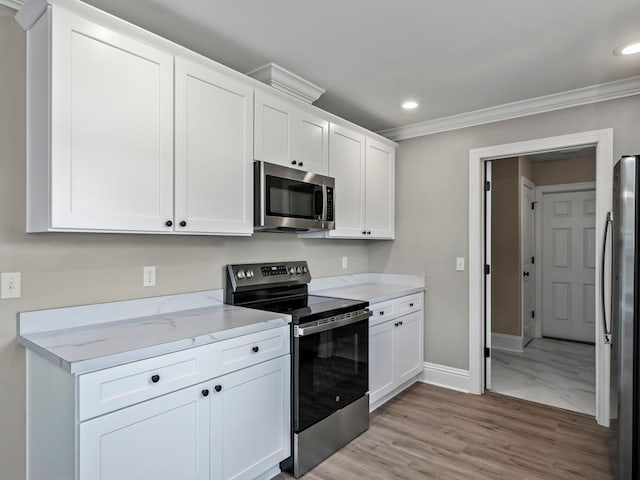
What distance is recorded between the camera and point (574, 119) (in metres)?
3.04

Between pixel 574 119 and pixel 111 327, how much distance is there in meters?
3.54

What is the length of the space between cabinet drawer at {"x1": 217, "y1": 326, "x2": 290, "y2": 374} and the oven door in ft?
0.34

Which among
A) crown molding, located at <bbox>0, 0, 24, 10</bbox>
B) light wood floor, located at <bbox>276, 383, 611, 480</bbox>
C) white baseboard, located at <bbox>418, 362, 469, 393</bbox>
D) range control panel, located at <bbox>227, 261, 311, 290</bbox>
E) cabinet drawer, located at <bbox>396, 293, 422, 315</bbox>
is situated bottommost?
light wood floor, located at <bbox>276, 383, 611, 480</bbox>

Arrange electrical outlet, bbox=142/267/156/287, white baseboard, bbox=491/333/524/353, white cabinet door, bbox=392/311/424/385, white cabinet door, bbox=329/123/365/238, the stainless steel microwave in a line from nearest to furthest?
electrical outlet, bbox=142/267/156/287 → the stainless steel microwave → white cabinet door, bbox=329/123/365/238 → white cabinet door, bbox=392/311/424/385 → white baseboard, bbox=491/333/524/353

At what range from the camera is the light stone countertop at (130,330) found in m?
1.47

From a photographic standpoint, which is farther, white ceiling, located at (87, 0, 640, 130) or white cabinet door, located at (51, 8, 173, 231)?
white ceiling, located at (87, 0, 640, 130)

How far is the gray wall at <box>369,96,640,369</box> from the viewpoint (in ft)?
11.6

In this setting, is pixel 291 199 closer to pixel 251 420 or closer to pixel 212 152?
pixel 212 152

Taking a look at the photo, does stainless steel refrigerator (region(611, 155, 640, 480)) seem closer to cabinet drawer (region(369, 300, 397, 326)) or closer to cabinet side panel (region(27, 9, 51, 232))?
cabinet drawer (region(369, 300, 397, 326))

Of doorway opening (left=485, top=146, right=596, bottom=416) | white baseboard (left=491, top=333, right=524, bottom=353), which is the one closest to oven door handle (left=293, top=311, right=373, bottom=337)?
doorway opening (left=485, top=146, right=596, bottom=416)

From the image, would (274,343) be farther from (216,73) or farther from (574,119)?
(574,119)

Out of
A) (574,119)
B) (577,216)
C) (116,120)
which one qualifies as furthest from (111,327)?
(577,216)

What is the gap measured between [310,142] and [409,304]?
1707mm

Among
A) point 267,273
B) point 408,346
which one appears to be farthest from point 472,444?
point 267,273
